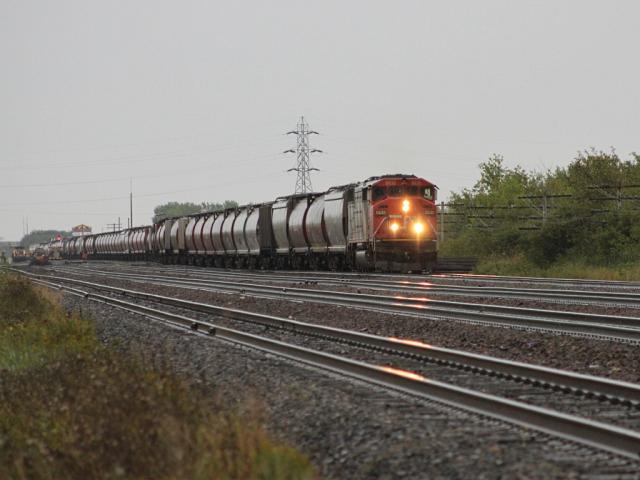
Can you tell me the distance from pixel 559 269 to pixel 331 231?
8633 millimetres

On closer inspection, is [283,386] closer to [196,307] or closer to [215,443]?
[215,443]

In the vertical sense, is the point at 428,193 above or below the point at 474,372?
above

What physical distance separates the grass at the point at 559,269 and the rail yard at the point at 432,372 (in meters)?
6.35

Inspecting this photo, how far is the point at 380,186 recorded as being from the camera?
99.8 ft

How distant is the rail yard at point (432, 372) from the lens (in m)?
5.84

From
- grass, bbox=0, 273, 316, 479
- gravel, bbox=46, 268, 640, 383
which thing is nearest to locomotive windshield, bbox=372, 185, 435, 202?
gravel, bbox=46, 268, 640, 383

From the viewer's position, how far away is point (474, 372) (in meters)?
9.38

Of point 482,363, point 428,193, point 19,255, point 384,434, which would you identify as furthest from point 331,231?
point 19,255

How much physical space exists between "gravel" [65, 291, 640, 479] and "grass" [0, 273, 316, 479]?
0.41 m

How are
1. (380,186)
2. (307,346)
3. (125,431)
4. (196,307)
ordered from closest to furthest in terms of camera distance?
(125,431)
(307,346)
(196,307)
(380,186)

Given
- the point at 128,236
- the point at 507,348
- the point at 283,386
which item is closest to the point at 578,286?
the point at 507,348

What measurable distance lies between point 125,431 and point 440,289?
15.7 metres

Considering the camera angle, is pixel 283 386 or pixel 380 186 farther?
pixel 380 186

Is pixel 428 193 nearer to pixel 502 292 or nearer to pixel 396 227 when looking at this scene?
pixel 396 227
